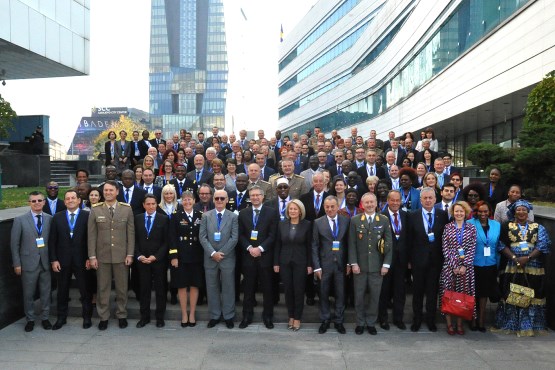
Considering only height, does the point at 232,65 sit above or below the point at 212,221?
above

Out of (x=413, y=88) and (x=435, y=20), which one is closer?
(x=435, y=20)

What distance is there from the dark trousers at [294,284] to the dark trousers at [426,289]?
163cm

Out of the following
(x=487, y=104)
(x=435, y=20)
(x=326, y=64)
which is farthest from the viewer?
(x=326, y=64)

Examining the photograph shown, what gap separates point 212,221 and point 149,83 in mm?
164103

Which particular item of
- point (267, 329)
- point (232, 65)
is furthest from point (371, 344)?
point (232, 65)

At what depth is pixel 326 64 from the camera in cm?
5531

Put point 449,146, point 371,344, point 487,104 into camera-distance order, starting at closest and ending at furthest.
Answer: point 371,344
point 487,104
point 449,146

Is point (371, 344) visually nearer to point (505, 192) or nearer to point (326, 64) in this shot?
point (505, 192)

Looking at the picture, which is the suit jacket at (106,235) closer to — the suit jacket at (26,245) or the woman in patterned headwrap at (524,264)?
the suit jacket at (26,245)

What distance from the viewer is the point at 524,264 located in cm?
682

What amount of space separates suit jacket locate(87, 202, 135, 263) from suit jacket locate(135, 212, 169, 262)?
160mm

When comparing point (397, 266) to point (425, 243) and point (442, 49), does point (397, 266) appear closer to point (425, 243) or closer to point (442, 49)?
point (425, 243)

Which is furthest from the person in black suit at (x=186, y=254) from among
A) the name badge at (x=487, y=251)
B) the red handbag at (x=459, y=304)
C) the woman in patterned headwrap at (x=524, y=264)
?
the woman in patterned headwrap at (x=524, y=264)

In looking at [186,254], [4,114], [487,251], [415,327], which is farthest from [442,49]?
[186,254]
